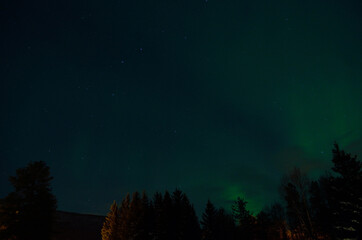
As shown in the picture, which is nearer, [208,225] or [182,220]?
[182,220]

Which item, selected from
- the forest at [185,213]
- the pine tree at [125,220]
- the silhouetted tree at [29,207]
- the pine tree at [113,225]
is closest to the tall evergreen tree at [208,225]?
the forest at [185,213]

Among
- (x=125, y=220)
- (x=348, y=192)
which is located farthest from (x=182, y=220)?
(x=348, y=192)

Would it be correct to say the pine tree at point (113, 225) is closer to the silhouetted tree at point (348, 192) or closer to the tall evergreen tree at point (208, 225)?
the tall evergreen tree at point (208, 225)

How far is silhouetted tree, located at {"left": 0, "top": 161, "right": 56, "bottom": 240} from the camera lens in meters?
19.5

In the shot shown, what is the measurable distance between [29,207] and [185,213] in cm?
2832

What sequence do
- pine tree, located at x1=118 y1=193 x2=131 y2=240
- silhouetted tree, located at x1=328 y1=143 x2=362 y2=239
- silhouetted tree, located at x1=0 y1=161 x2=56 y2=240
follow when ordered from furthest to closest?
pine tree, located at x1=118 y1=193 x2=131 y2=240 < silhouetted tree, located at x1=328 y1=143 x2=362 y2=239 < silhouetted tree, located at x1=0 y1=161 x2=56 y2=240

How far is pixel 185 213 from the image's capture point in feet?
139

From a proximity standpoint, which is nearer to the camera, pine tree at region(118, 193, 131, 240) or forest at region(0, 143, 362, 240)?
forest at region(0, 143, 362, 240)

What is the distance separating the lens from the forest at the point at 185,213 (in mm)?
20422

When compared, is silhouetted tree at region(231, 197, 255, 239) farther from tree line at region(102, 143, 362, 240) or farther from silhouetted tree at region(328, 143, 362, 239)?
silhouetted tree at region(328, 143, 362, 239)

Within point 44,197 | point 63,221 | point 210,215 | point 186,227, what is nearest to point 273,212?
point 210,215

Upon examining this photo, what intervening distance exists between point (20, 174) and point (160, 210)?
2707cm

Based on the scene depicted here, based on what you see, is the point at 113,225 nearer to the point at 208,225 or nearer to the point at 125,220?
the point at 125,220

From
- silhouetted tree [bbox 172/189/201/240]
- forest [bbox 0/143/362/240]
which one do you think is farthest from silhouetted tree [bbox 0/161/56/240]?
silhouetted tree [bbox 172/189/201/240]
